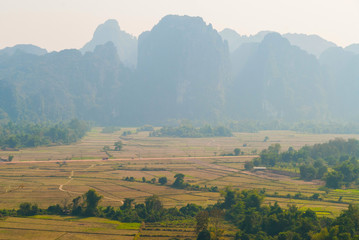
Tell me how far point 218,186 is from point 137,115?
11793 cm

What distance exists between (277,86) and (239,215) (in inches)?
5875

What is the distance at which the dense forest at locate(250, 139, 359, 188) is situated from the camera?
46875 mm

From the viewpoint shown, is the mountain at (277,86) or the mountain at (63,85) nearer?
the mountain at (63,85)

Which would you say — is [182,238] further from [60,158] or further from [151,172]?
[60,158]

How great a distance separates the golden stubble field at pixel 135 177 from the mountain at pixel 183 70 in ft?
289

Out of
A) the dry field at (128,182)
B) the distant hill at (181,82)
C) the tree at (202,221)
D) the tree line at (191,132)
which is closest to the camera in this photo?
the tree at (202,221)

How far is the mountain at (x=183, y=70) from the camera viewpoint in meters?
163

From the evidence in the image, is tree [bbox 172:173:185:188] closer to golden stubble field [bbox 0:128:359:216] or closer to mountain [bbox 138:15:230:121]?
golden stubble field [bbox 0:128:359:216]

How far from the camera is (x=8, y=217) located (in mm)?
30359

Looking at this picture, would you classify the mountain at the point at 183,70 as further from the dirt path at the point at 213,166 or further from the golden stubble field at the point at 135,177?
the dirt path at the point at 213,166

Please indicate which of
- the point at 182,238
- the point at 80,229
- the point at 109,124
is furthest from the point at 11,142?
the point at 109,124

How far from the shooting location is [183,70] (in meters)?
167

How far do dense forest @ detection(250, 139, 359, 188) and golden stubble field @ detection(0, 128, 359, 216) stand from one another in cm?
225

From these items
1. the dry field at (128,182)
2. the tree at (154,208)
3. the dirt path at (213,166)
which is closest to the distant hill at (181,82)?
the dry field at (128,182)
